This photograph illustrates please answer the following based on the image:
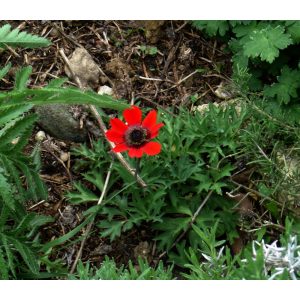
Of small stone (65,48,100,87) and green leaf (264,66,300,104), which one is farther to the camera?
small stone (65,48,100,87)

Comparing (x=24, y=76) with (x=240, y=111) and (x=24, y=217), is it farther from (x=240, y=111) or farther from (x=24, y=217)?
(x=240, y=111)

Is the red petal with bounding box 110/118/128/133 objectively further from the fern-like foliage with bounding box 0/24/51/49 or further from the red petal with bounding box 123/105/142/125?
the fern-like foliage with bounding box 0/24/51/49

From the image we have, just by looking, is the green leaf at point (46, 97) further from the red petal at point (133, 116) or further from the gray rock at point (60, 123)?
the gray rock at point (60, 123)

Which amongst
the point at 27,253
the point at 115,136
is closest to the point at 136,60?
the point at 115,136

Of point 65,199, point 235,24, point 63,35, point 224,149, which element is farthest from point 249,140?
point 63,35

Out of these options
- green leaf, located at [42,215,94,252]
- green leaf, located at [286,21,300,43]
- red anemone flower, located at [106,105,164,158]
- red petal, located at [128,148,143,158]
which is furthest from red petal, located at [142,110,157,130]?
green leaf, located at [286,21,300,43]

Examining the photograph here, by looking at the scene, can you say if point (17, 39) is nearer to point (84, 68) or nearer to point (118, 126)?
point (118, 126)
